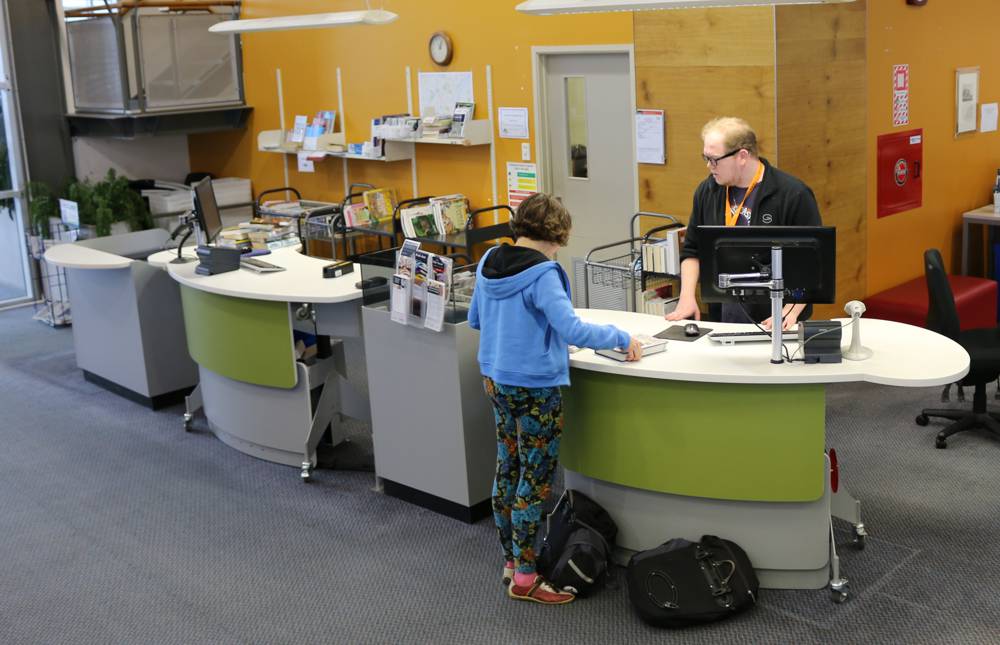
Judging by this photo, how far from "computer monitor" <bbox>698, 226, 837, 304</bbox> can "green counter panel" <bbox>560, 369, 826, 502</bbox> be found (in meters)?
0.36

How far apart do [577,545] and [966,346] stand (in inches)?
98.6

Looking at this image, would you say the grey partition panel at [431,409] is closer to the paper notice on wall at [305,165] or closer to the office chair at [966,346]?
the office chair at [966,346]

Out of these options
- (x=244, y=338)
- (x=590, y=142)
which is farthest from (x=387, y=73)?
(x=244, y=338)

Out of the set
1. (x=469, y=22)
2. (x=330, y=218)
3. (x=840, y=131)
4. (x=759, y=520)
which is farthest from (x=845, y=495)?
(x=330, y=218)

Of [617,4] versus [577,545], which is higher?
[617,4]

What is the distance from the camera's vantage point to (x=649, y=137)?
6605 mm

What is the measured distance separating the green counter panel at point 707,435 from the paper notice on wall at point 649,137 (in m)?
2.70

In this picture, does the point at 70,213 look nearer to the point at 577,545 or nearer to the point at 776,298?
the point at 577,545

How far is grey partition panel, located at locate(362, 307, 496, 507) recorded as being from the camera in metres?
4.68

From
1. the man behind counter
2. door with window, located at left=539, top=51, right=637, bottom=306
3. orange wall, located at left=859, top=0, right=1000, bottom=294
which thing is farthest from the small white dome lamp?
door with window, located at left=539, top=51, right=637, bottom=306

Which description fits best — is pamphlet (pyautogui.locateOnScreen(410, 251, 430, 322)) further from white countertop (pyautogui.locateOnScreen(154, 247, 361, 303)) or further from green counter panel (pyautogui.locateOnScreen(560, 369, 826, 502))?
green counter panel (pyautogui.locateOnScreen(560, 369, 826, 502))

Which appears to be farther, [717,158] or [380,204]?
[380,204]

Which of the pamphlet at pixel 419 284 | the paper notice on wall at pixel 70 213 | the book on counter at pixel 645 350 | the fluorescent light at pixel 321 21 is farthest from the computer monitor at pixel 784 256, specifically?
the paper notice on wall at pixel 70 213

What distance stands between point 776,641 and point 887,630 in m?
0.40
